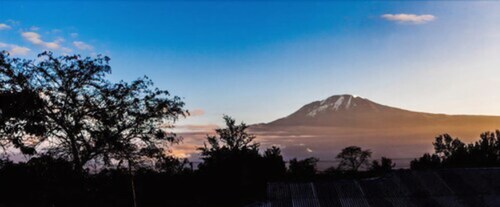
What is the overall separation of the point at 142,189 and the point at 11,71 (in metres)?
21.7

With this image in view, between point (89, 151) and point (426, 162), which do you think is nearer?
point (89, 151)

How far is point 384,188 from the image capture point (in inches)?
1198

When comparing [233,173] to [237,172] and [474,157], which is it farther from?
[474,157]

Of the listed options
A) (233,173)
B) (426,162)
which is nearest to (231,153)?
(233,173)

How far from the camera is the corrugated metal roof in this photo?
94.5ft

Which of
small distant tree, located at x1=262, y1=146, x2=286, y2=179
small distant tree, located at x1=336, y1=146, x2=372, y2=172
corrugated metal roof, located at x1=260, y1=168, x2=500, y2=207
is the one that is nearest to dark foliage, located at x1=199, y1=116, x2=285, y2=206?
small distant tree, located at x1=262, y1=146, x2=286, y2=179

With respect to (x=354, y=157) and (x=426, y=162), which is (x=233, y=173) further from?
(x=354, y=157)

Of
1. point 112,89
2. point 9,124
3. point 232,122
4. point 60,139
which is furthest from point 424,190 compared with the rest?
point 232,122

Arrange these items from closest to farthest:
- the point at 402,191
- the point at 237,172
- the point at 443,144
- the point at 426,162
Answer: the point at 402,191 < the point at 237,172 < the point at 426,162 < the point at 443,144

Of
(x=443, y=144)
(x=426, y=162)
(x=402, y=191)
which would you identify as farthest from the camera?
(x=443, y=144)

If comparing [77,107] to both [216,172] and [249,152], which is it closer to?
[216,172]

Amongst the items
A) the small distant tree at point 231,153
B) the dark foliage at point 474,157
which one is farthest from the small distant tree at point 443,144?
the small distant tree at point 231,153

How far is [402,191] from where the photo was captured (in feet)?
98.0

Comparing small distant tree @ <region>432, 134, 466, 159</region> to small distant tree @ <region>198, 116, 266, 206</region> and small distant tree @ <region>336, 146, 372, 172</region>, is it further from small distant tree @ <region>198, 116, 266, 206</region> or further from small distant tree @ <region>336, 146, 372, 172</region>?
small distant tree @ <region>198, 116, 266, 206</region>
